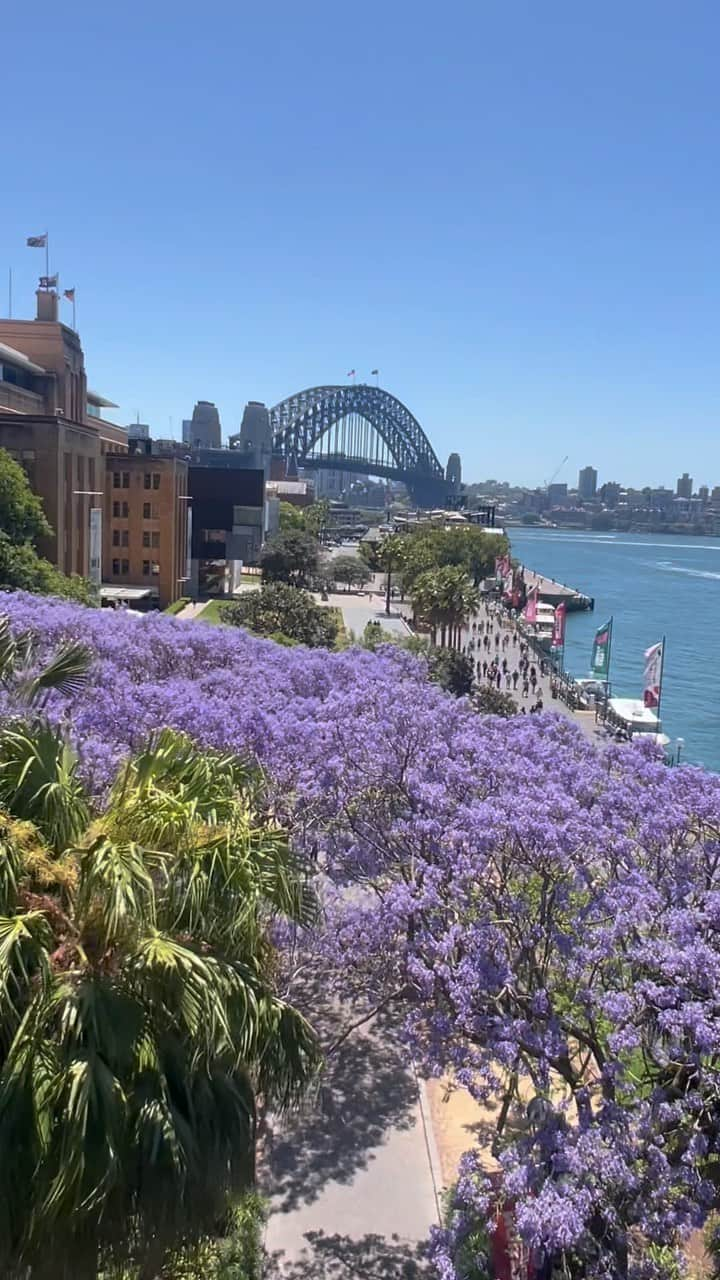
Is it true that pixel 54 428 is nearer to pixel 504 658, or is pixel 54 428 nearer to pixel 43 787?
pixel 504 658

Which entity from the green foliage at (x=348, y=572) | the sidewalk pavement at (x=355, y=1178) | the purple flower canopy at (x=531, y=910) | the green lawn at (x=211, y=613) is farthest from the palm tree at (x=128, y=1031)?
the green foliage at (x=348, y=572)

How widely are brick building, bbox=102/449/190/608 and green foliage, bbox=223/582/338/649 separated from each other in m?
18.2

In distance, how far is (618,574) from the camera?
19875 cm

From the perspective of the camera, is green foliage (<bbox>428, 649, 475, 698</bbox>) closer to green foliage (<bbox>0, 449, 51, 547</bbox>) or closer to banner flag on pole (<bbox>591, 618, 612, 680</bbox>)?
banner flag on pole (<bbox>591, 618, 612, 680</bbox>)

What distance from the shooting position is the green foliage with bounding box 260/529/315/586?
8150 cm

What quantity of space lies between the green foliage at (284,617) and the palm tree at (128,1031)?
37.7 meters

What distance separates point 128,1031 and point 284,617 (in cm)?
4157

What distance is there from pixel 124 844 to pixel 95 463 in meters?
54.4

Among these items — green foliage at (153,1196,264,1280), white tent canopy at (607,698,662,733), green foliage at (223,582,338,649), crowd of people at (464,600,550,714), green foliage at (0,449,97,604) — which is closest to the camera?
green foliage at (153,1196,264,1280)

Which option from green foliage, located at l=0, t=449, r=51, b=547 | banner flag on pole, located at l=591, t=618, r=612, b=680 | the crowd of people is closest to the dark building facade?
the crowd of people

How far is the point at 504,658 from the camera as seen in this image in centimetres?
6288

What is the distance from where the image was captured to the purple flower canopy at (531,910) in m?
8.16

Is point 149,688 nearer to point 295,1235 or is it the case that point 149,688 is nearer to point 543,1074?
point 295,1235

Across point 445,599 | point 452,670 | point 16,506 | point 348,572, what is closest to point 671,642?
point 348,572
